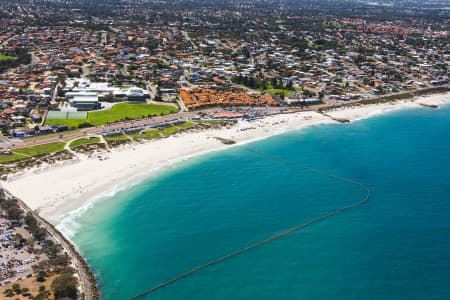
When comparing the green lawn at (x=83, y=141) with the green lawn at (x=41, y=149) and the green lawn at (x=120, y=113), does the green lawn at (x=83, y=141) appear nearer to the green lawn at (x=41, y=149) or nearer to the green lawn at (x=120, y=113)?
the green lawn at (x=41, y=149)

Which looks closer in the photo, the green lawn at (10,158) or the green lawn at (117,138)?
the green lawn at (10,158)

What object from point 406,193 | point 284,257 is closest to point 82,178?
point 284,257

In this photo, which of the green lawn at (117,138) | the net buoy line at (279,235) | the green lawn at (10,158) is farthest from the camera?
the green lawn at (117,138)

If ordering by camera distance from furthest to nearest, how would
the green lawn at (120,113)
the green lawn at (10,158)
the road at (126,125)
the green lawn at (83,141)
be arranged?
1. the green lawn at (120,113)
2. the road at (126,125)
3. the green lawn at (83,141)
4. the green lawn at (10,158)

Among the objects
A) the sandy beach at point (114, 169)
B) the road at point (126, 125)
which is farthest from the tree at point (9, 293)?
the road at point (126, 125)

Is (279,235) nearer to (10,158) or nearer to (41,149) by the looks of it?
(41,149)

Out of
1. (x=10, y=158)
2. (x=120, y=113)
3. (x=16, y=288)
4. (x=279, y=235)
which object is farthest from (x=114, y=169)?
(x=279, y=235)

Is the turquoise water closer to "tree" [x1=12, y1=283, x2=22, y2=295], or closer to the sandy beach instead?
the sandy beach
